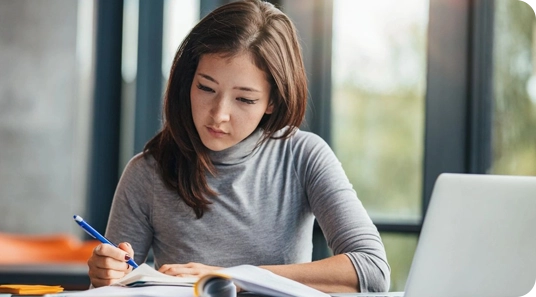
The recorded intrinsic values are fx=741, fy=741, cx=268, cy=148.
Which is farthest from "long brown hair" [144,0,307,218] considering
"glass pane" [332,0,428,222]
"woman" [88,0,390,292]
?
"glass pane" [332,0,428,222]

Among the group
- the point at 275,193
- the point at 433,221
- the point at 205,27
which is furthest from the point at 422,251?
the point at 205,27

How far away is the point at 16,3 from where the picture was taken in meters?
3.23

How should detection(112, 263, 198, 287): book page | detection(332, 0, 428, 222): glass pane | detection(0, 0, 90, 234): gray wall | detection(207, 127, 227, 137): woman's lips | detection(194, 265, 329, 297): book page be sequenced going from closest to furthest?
detection(194, 265, 329, 297): book page → detection(112, 263, 198, 287): book page → detection(207, 127, 227, 137): woman's lips → detection(332, 0, 428, 222): glass pane → detection(0, 0, 90, 234): gray wall

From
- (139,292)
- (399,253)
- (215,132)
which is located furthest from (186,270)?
(399,253)

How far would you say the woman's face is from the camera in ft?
5.14

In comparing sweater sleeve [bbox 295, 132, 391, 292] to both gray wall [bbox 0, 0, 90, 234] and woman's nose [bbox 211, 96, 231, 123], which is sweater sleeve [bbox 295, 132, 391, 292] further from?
gray wall [bbox 0, 0, 90, 234]

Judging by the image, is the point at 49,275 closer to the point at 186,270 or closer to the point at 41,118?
the point at 41,118

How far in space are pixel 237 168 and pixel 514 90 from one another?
5.36 feet

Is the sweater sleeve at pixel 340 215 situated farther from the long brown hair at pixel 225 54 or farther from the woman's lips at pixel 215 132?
the woman's lips at pixel 215 132

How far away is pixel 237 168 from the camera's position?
173 cm

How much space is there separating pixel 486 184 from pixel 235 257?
2.23 feet

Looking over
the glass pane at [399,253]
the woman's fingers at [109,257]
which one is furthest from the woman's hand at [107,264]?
the glass pane at [399,253]

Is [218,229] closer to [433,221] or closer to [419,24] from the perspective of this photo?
[433,221]

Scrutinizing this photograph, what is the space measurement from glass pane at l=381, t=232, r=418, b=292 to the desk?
48.8 inches
